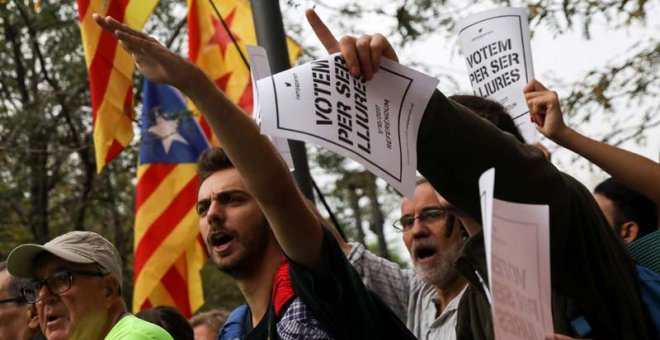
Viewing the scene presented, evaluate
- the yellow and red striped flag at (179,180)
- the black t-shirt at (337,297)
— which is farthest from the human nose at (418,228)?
the yellow and red striped flag at (179,180)

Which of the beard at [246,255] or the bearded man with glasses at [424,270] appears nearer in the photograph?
the beard at [246,255]

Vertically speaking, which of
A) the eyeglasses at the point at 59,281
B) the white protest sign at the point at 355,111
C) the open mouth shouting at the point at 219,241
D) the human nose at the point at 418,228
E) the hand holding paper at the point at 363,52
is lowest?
the human nose at the point at 418,228

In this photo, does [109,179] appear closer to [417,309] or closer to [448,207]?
[417,309]

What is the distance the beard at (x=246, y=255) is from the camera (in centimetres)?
299

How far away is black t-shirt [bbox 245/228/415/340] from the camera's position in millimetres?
2625

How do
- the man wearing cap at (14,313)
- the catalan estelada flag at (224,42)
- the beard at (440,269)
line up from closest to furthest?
the beard at (440,269) < the man wearing cap at (14,313) < the catalan estelada flag at (224,42)

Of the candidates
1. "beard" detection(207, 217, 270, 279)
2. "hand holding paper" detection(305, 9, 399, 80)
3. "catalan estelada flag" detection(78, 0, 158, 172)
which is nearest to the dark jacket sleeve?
"hand holding paper" detection(305, 9, 399, 80)

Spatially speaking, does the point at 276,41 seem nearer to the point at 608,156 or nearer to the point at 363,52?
the point at 608,156

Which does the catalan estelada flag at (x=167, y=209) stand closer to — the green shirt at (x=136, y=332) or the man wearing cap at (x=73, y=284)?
the man wearing cap at (x=73, y=284)

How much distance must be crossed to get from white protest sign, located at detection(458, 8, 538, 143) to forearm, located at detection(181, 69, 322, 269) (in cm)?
135

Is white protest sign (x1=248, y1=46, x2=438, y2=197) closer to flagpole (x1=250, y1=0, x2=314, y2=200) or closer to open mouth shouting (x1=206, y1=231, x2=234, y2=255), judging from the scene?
open mouth shouting (x1=206, y1=231, x2=234, y2=255)

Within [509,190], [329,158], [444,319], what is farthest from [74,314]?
[329,158]

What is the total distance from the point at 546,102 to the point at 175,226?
16.8 ft

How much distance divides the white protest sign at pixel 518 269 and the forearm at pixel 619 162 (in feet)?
3.22
